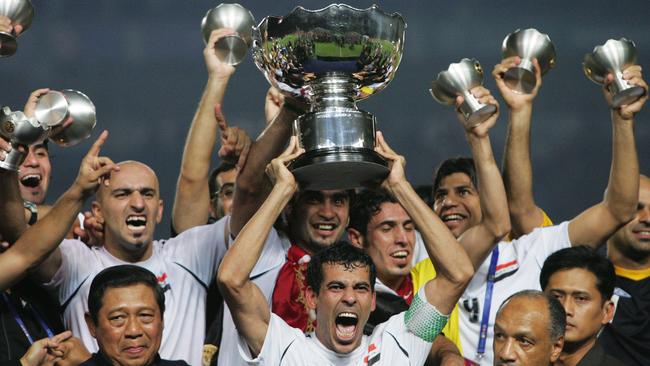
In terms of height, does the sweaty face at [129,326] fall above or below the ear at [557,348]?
above

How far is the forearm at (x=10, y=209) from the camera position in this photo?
11.4ft

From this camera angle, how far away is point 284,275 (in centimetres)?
369

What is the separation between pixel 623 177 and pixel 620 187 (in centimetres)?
3

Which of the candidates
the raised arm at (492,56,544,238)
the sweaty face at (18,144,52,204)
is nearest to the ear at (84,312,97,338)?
the sweaty face at (18,144,52,204)

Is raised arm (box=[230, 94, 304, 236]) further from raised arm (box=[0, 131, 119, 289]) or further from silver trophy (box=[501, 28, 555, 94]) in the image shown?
silver trophy (box=[501, 28, 555, 94])

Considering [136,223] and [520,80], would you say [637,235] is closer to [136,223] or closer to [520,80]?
[520,80]

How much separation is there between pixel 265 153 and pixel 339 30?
0.63m

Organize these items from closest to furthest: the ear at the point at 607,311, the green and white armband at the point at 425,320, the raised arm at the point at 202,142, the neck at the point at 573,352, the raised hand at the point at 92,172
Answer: the green and white armband at the point at 425,320, the raised hand at the point at 92,172, the neck at the point at 573,352, the ear at the point at 607,311, the raised arm at the point at 202,142

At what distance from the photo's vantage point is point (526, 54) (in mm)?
4004

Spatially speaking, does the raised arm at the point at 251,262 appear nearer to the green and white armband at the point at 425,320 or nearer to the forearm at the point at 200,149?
the green and white armband at the point at 425,320

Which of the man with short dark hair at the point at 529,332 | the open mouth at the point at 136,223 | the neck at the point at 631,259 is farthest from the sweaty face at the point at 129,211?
the neck at the point at 631,259

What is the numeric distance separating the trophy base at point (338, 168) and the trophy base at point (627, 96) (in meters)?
0.96

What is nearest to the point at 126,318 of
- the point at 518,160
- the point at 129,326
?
the point at 129,326

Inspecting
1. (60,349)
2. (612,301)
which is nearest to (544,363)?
(612,301)
